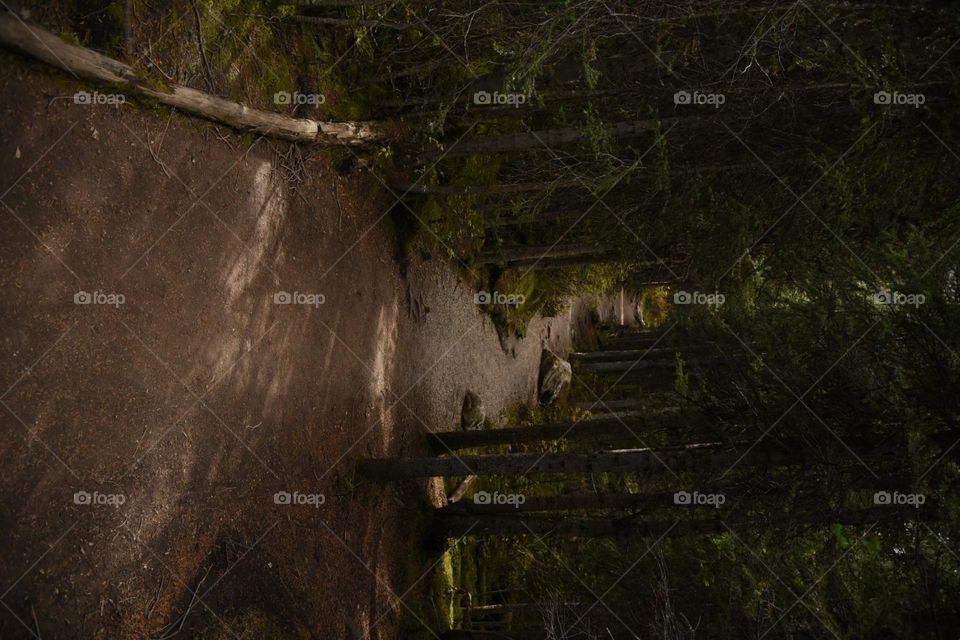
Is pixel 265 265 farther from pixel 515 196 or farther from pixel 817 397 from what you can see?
pixel 817 397

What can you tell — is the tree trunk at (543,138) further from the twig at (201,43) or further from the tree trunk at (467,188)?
the twig at (201,43)

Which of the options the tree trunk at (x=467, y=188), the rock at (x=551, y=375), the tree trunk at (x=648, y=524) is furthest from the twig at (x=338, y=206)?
the rock at (x=551, y=375)

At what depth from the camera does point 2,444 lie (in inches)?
197

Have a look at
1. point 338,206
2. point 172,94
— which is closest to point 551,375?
point 338,206

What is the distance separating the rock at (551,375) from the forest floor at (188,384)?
628cm

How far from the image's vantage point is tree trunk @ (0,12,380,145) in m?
5.34

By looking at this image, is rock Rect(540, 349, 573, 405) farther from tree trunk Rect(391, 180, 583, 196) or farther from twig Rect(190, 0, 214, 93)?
twig Rect(190, 0, 214, 93)

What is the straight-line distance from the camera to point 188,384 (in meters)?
6.61

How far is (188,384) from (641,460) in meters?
4.29

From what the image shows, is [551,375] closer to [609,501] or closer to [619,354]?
[619,354]

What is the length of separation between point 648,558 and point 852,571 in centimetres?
225

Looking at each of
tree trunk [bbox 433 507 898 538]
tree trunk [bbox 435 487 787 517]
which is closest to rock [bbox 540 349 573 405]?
tree trunk [bbox 433 507 898 538]

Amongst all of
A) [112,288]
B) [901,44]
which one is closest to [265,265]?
[112,288]

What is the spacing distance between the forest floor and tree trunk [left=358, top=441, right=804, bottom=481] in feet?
6.07
